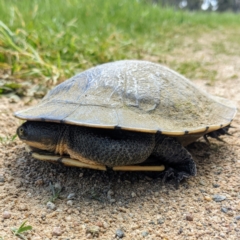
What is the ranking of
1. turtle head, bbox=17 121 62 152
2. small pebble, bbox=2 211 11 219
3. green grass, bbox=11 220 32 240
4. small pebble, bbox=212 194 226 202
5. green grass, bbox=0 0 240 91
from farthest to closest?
1. green grass, bbox=0 0 240 91
2. turtle head, bbox=17 121 62 152
3. small pebble, bbox=212 194 226 202
4. small pebble, bbox=2 211 11 219
5. green grass, bbox=11 220 32 240

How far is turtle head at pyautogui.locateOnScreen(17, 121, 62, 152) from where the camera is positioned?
1.85 meters

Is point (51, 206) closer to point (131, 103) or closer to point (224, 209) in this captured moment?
point (131, 103)

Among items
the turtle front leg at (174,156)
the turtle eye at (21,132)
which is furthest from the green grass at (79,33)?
the turtle front leg at (174,156)

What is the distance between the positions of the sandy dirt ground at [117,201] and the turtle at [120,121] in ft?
0.39

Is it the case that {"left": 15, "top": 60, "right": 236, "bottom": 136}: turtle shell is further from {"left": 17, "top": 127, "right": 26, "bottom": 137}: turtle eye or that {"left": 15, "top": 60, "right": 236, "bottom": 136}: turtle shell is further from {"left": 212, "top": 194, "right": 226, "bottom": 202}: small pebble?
{"left": 212, "top": 194, "right": 226, "bottom": 202}: small pebble

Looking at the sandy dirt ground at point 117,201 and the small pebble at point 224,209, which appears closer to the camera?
the sandy dirt ground at point 117,201

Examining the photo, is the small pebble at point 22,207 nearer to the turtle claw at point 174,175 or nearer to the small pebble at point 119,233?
the small pebble at point 119,233

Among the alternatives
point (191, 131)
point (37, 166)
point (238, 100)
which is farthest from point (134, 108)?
point (238, 100)

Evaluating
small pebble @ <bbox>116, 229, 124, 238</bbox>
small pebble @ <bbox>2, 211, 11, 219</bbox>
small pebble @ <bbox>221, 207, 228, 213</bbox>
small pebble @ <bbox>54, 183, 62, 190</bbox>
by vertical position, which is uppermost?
small pebble @ <bbox>221, 207, 228, 213</bbox>

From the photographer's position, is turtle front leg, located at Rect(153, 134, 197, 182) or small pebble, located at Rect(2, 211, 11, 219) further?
turtle front leg, located at Rect(153, 134, 197, 182)

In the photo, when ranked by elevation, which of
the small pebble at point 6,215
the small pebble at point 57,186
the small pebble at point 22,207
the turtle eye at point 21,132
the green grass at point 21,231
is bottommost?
the small pebble at point 57,186

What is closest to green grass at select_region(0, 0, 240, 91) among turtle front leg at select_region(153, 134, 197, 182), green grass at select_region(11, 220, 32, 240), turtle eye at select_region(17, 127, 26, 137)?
turtle eye at select_region(17, 127, 26, 137)

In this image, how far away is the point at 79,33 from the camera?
455 cm

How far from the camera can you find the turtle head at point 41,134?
1.85 meters
